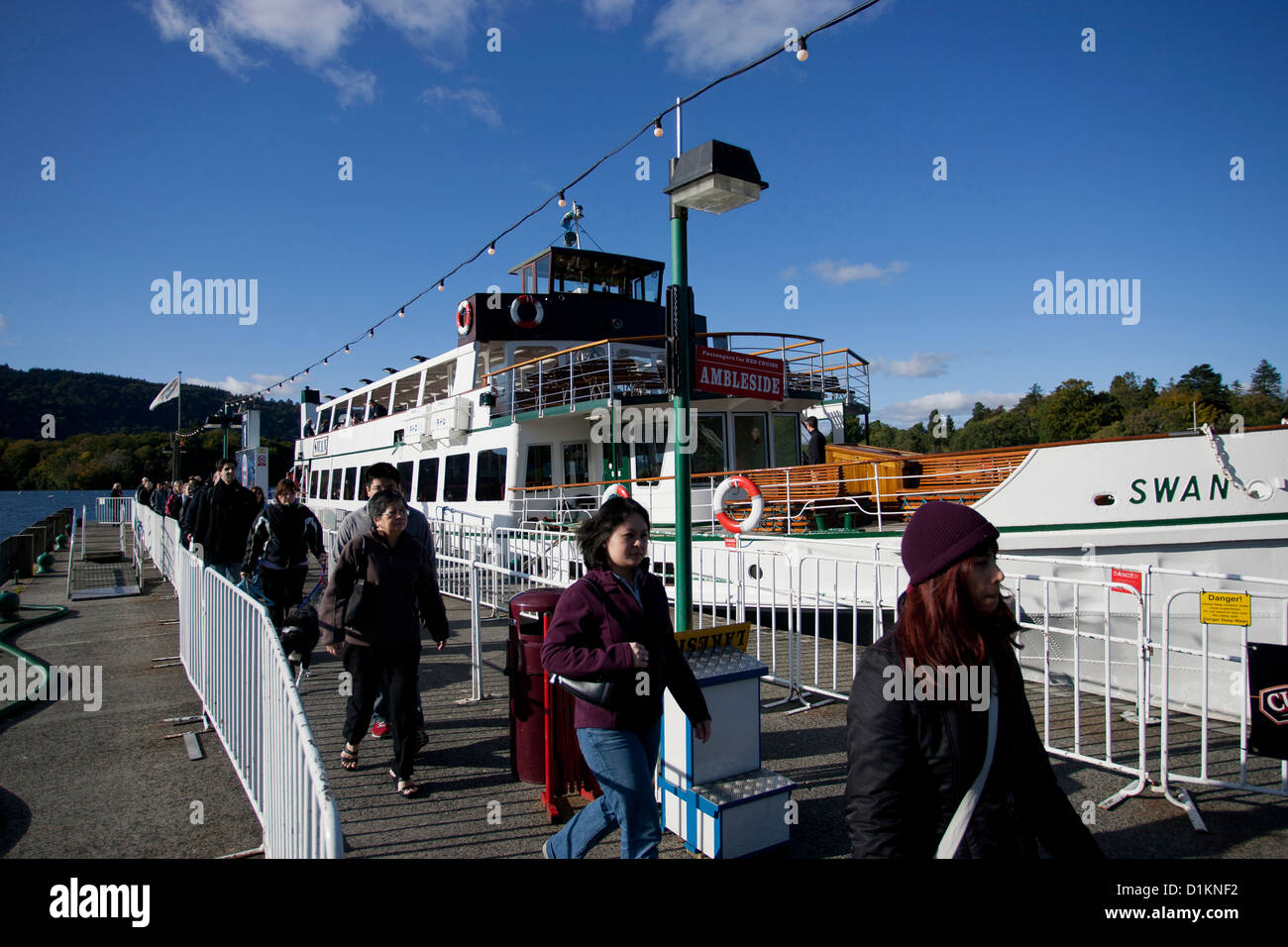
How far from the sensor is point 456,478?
14.8 metres

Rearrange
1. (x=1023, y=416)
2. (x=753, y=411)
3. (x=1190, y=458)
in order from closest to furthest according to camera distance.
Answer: (x=1190, y=458)
(x=753, y=411)
(x=1023, y=416)

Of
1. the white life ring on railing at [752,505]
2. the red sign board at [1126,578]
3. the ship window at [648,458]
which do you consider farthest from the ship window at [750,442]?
the red sign board at [1126,578]

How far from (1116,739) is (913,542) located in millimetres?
4397

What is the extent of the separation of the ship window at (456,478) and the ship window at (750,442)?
5.39 metres

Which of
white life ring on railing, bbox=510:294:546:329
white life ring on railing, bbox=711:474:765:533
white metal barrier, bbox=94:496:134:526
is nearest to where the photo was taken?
white life ring on railing, bbox=711:474:765:533

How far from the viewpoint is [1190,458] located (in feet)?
22.6

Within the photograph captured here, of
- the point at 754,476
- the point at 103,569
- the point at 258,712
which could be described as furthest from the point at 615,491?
the point at 103,569

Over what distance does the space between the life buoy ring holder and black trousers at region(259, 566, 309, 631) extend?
8.38 m

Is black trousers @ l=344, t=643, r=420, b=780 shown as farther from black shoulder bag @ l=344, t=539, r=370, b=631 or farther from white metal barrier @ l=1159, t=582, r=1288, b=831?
white metal barrier @ l=1159, t=582, r=1288, b=831

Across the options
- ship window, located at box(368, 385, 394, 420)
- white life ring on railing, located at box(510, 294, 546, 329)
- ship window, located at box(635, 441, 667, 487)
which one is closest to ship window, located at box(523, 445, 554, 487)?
ship window, located at box(635, 441, 667, 487)

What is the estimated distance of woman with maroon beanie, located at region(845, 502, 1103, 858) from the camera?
173 cm
